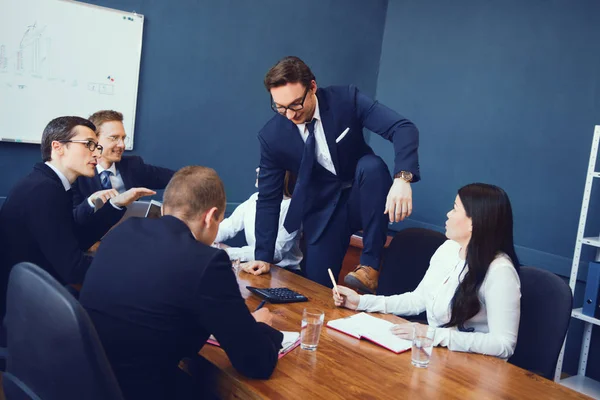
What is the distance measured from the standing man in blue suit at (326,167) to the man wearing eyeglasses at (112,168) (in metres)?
0.76

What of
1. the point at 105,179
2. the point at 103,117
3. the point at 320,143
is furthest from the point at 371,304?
the point at 103,117

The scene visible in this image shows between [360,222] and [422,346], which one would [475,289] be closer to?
[422,346]

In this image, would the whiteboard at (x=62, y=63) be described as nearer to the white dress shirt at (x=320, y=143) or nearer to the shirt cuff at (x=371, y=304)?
the white dress shirt at (x=320, y=143)

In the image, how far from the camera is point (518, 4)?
397cm

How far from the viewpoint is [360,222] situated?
269cm

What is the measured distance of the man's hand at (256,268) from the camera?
2.30 metres

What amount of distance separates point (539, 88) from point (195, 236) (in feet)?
9.98

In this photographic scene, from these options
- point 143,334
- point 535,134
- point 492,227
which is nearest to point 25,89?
point 143,334

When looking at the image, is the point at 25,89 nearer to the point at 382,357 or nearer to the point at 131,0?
the point at 131,0

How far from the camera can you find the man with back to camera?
132 cm

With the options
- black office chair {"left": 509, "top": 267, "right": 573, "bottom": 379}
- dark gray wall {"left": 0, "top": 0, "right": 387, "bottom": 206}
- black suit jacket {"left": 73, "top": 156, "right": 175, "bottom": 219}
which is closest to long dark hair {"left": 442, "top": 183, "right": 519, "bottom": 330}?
black office chair {"left": 509, "top": 267, "right": 573, "bottom": 379}

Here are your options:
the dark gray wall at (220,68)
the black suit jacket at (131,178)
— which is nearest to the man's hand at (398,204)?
the black suit jacket at (131,178)

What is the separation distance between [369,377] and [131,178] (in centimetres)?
226

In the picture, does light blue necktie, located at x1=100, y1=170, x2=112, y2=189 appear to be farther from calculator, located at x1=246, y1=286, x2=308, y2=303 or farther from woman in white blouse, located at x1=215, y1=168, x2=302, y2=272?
calculator, located at x1=246, y1=286, x2=308, y2=303
